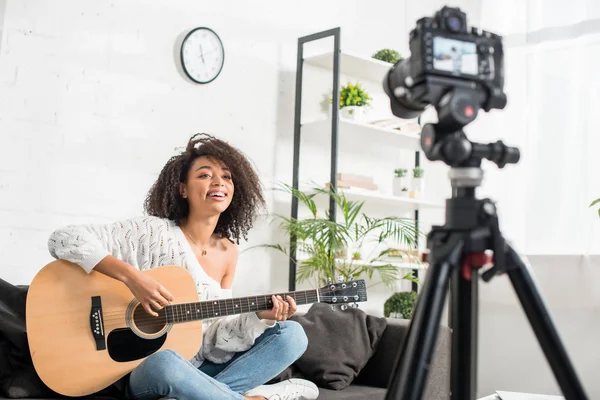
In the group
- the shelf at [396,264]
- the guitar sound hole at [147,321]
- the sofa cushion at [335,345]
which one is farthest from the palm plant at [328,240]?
the guitar sound hole at [147,321]

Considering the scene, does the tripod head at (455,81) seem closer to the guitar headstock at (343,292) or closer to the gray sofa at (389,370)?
the guitar headstock at (343,292)

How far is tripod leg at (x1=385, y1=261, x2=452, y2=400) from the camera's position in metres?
0.93

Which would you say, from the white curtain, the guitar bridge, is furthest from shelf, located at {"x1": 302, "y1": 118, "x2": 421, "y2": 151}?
the guitar bridge

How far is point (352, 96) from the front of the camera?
349cm

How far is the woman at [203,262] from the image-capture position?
1882 mm

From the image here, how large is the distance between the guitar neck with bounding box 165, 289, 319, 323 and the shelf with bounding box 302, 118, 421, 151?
146 cm

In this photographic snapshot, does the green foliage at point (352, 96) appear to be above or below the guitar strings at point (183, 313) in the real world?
above

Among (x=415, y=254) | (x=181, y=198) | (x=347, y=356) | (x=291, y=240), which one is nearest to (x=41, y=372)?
(x=181, y=198)

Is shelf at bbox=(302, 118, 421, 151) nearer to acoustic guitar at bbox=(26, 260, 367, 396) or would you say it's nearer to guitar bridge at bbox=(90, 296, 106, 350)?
acoustic guitar at bbox=(26, 260, 367, 396)

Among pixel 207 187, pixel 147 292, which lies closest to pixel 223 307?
pixel 147 292

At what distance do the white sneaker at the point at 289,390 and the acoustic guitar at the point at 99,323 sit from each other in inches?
10.5

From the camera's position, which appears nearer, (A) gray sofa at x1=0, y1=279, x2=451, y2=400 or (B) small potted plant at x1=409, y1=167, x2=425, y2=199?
(A) gray sofa at x1=0, y1=279, x2=451, y2=400

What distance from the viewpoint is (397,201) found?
146 inches

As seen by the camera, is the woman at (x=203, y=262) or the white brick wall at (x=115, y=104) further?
the white brick wall at (x=115, y=104)
